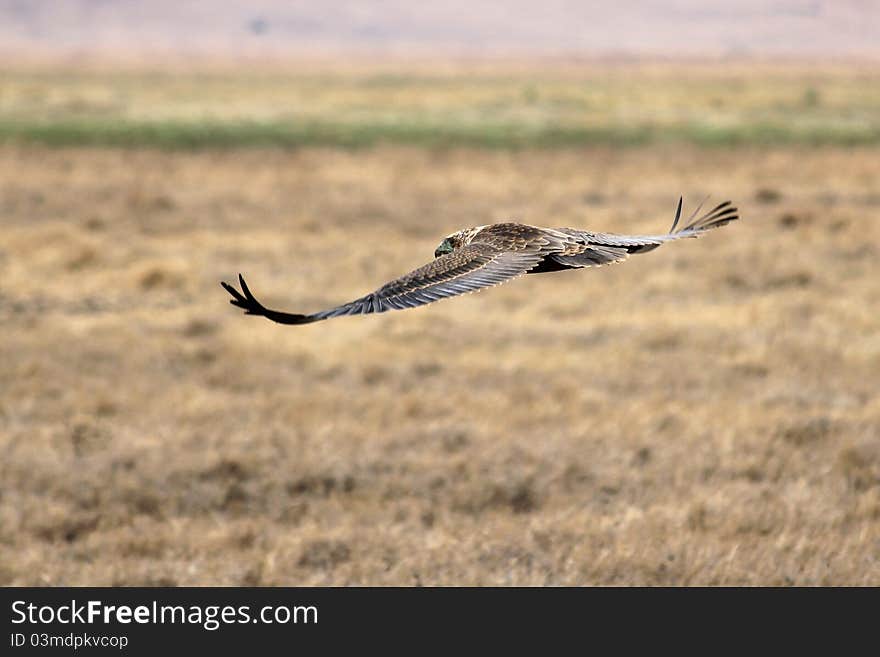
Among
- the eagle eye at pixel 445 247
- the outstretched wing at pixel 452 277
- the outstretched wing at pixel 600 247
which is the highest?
the eagle eye at pixel 445 247

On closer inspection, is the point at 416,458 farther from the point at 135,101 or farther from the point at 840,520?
the point at 135,101

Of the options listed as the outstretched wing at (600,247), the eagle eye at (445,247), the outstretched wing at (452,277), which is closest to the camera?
the outstretched wing at (452,277)

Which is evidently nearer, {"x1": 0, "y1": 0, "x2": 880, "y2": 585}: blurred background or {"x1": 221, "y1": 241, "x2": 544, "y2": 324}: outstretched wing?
{"x1": 221, "y1": 241, "x2": 544, "y2": 324}: outstretched wing

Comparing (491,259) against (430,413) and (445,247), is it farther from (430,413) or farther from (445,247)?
(430,413)

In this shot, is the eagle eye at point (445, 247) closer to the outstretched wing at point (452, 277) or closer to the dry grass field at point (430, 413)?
the outstretched wing at point (452, 277)

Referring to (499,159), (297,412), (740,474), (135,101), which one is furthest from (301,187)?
(135,101)

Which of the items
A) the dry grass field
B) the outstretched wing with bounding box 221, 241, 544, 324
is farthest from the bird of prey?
the dry grass field

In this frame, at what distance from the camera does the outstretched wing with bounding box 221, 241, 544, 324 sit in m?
3.95

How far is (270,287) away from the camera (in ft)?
57.7

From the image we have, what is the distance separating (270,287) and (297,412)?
6.73 meters

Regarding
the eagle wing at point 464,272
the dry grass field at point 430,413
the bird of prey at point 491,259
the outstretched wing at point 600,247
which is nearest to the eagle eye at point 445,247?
the bird of prey at point 491,259

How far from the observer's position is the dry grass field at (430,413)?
7.59 meters

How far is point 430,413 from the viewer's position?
1110 cm

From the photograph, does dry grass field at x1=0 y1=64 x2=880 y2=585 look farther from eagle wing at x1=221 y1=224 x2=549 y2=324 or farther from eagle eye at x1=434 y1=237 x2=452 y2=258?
eagle wing at x1=221 y1=224 x2=549 y2=324
